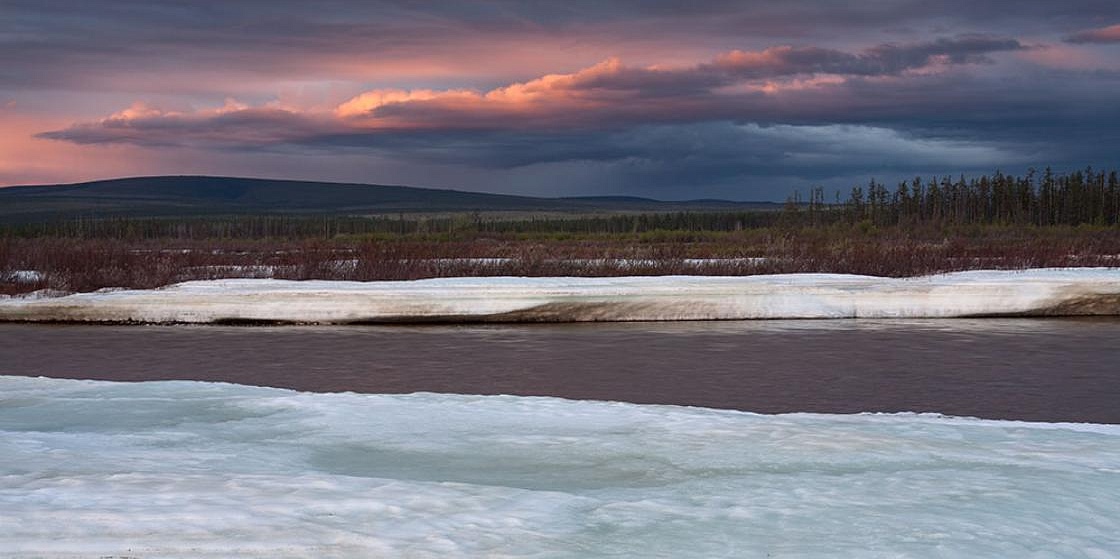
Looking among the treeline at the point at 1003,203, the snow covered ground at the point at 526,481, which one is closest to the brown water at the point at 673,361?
the snow covered ground at the point at 526,481

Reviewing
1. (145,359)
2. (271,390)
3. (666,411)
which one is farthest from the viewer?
(145,359)

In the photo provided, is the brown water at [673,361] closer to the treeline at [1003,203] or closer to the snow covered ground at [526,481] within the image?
the snow covered ground at [526,481]

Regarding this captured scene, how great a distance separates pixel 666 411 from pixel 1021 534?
290 cm

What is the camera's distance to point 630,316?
16.6 m

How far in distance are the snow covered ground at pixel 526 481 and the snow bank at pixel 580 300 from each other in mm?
8539

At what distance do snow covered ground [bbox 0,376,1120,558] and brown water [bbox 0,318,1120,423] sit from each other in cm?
286

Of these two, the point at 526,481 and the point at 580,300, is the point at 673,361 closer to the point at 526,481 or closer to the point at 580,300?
the point at 580,300

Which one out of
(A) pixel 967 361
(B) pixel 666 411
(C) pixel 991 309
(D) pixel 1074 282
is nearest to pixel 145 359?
(B) pixel 666 411

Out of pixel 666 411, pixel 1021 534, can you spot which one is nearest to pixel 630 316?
pixel 666 411

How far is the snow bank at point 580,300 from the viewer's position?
628 inches

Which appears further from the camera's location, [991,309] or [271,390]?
[991,309]

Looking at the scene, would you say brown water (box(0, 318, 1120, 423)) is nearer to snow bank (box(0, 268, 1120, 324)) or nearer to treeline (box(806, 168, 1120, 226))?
snow bank (box(0, 268, 1120, 324))

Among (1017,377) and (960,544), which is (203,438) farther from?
(1017,377)

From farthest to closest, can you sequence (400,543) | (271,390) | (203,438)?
1. (271,390)
2. (203,438)
3. (400,543)
